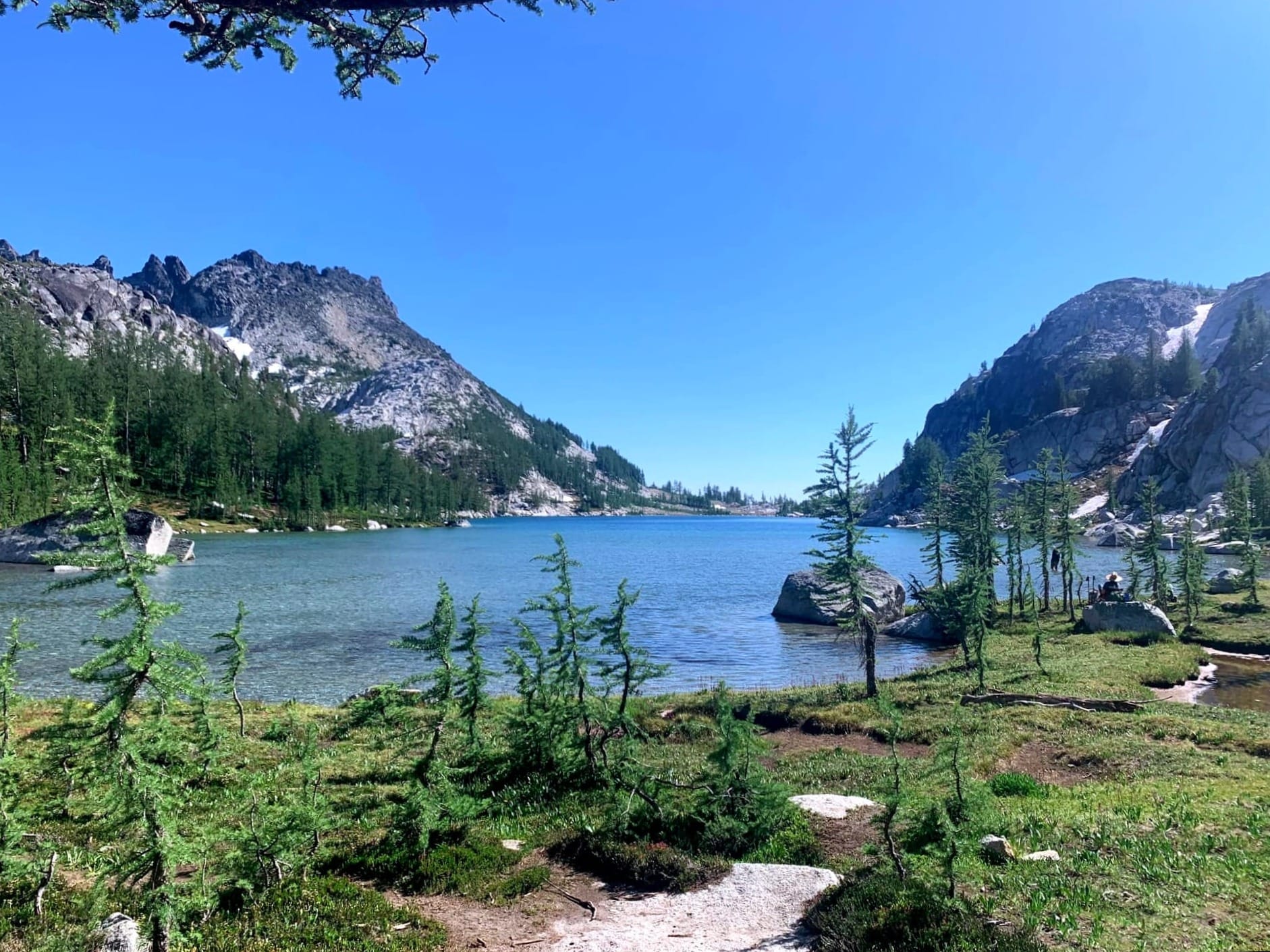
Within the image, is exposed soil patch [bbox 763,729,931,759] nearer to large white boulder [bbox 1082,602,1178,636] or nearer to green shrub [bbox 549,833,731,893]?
green shrub [bbox 549,833,731,893]

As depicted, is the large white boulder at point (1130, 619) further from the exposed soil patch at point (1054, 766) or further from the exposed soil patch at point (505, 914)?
the exposed soil patch at point (505, 914)

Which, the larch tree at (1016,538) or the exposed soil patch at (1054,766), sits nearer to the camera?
the exposed soil patch at (1054,766)

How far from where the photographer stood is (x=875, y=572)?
169ft

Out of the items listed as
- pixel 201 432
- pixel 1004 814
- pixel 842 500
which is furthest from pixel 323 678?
pixel 201 432

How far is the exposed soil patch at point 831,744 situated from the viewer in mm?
19328

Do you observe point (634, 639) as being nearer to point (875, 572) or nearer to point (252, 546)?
point (875, 572)

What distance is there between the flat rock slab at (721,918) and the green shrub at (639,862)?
0.90 ft

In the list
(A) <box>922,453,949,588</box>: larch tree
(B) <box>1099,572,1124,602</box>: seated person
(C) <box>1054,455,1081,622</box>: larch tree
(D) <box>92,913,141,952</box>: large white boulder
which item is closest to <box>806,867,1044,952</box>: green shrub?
(D) <box>92,913,141,952</box>: large white boulder

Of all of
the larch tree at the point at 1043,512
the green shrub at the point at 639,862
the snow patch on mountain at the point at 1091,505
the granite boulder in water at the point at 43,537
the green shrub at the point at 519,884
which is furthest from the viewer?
the snow patch on mountain at the point at 1091,505

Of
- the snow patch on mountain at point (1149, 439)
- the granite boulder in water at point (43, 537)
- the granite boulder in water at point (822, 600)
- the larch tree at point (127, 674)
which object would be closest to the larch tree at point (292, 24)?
the larch tree at point (127, 674)

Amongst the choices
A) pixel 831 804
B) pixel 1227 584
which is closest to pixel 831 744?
pixel 831 804

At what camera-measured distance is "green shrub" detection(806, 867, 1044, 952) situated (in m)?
7.81

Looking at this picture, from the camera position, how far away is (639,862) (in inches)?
435

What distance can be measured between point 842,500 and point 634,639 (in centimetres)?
1775
